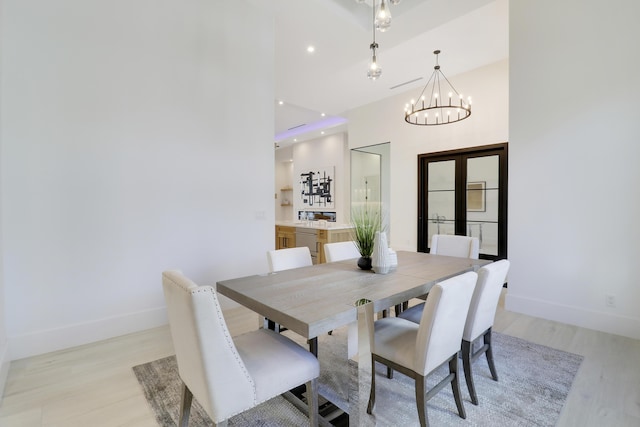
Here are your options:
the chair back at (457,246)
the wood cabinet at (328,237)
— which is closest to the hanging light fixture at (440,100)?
the wood cabinet at (328,237)

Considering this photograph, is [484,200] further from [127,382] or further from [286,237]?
[127,382]

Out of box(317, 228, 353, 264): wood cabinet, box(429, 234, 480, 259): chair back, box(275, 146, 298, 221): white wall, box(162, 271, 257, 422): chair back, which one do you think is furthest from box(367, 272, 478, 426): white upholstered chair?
box(275, 146, 298, 221): white wall

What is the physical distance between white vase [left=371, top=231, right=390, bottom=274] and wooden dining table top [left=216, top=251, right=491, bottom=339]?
5cm

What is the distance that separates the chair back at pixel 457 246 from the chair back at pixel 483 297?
116 centimetres

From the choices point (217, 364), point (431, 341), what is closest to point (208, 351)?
point (217, 364)

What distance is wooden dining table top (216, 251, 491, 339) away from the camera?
54.0 inches

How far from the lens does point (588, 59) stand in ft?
9.70

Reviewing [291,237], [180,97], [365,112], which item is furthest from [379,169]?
[180,97]

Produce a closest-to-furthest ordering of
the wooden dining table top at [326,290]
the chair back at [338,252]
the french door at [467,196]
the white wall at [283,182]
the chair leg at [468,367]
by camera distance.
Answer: the wooden dining table top at [326,290] < the chair leg at [468,367] < the chair back at [338,252] < the french door at [467,196] < the white wall at [283,182]

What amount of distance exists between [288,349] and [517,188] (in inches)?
126

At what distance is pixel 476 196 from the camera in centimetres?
572

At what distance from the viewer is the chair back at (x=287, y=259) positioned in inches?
93.7

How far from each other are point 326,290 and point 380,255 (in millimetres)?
579

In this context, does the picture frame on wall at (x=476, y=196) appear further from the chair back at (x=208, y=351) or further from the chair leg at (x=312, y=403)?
the chair back at (x=208, y=351)
